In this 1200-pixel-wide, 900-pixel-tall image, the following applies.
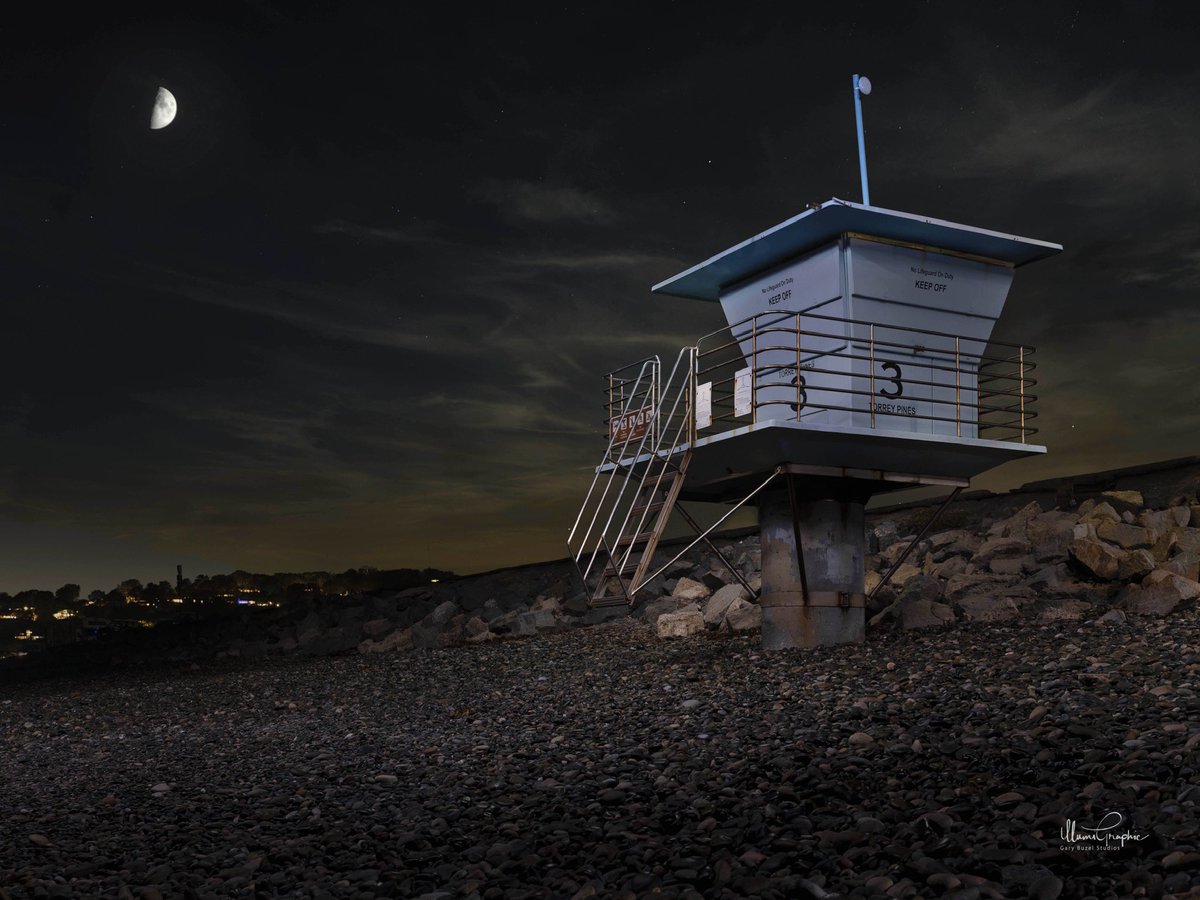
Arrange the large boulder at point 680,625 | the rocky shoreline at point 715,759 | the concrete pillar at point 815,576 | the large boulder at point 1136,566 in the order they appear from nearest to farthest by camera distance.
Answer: the rocky shoreline at point 715,759, the large boulder at point 1136,566, the concrete pillar at point 815,576, the large boulder at point 680,625

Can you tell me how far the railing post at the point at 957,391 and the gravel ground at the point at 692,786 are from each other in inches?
107

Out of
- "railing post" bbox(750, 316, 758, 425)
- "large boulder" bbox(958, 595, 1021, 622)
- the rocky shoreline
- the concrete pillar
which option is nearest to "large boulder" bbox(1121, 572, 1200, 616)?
the rocky shoreline

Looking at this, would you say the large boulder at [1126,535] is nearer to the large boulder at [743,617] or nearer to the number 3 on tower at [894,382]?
the number 3 on tower at [894,382]

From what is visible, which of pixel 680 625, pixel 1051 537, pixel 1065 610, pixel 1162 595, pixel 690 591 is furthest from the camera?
pixel 690 591

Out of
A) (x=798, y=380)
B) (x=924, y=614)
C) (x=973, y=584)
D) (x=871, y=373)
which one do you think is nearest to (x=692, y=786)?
(x=798, y=380)

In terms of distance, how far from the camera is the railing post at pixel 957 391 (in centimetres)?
1558

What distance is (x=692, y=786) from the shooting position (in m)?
8.87

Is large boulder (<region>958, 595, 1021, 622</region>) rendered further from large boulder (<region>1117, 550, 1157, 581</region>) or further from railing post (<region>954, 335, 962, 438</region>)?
railing post (<region>954, 335, 962, 438</region>)

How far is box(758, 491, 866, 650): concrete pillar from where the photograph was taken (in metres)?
16.6

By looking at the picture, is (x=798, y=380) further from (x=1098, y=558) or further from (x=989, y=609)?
(x=1098, y=558)

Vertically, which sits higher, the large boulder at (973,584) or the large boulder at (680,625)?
the large boulder at (973,584)

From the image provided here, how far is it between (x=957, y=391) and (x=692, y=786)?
8713 millimetres

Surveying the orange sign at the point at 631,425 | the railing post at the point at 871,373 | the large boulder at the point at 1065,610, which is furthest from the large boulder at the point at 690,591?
the railing post at the point at 871,373

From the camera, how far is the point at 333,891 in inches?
301
